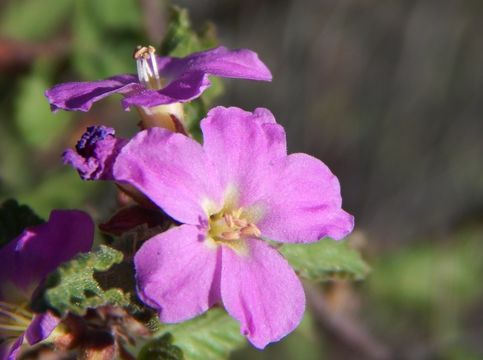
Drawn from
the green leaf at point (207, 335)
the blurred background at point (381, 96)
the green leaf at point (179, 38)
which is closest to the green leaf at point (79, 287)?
the green leaf at point (207, 335)

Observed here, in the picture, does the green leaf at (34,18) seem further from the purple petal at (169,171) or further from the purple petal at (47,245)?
the purple petal at (169,171)

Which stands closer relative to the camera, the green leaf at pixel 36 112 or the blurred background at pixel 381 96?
the green leaf at pixel 36 112

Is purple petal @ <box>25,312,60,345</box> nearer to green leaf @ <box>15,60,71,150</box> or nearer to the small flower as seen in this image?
the small flower

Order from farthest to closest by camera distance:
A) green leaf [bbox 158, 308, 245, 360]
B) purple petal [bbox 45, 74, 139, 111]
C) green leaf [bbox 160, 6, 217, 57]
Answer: green leaf [bbox 160, 6, 217, 57]
green leaf [bbox 158, 308, 245, 360]
purple petal [bbox 45, 74, 139, 111]

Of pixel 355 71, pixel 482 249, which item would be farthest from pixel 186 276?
pixel 355 71

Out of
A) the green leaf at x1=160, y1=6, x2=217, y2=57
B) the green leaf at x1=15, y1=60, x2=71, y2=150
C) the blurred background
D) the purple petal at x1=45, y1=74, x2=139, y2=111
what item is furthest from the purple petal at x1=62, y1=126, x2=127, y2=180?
the blurred background

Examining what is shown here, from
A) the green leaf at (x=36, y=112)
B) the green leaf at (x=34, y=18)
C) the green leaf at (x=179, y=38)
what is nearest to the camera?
the green leaf at (x=179, y=38)

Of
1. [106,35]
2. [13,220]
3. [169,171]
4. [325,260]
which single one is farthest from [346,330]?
[169,171]
